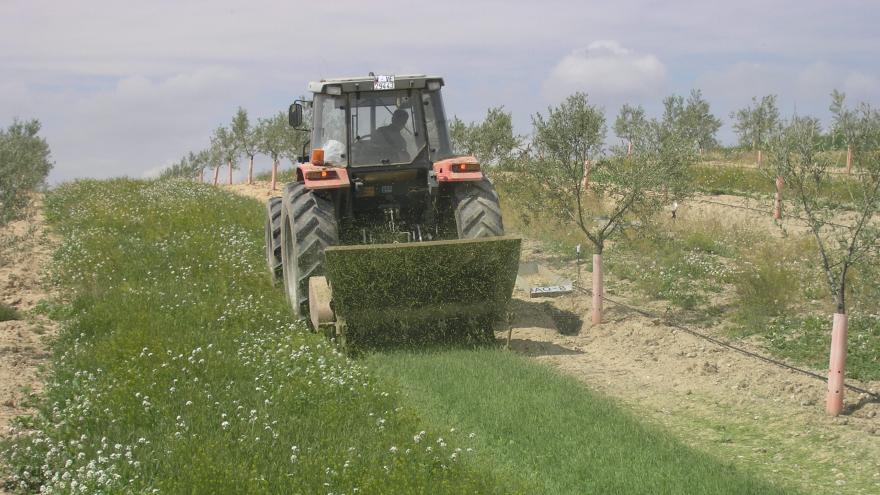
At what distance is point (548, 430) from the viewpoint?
282 inches

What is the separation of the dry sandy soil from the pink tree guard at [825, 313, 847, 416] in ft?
0.41

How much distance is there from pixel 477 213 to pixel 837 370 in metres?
3.88

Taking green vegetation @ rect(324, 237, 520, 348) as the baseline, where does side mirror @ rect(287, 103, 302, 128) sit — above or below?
above

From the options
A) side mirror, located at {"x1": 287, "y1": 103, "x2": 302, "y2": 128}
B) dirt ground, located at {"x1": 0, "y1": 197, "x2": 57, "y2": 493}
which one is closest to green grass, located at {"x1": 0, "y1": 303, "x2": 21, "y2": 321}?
dirt ground, located at {"x1": 0, "y1": 197, "x2": 57, "y2": 493}

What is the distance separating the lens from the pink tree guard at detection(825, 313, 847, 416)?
26.3 ft

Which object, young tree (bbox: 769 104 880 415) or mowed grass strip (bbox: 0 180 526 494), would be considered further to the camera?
young tree (bbox: 769 104 880 415)

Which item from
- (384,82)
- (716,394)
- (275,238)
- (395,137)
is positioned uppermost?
(384,82)

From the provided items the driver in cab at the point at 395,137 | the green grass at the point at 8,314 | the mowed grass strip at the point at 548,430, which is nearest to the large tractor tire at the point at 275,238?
the driver in cab at the point at 395,137

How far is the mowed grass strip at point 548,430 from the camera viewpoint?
6152 mm

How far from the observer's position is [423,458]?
6.33m

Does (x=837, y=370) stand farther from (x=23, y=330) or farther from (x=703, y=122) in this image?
(x=703, y=122)

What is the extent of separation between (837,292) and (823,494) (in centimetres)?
260

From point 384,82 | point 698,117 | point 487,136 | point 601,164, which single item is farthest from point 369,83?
point 698,117

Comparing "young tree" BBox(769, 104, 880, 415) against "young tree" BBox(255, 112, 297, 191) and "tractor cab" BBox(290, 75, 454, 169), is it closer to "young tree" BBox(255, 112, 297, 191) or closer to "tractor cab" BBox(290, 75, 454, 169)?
"tractor cab" BBox(290, 75, 454, 169)
